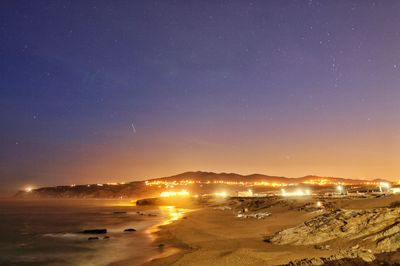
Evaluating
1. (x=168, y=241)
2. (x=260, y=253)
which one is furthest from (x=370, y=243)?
(x=168, y=241)

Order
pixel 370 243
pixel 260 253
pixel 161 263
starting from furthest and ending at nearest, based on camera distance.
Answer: pixel 161 263, pixel 260 253, pixel 370 243

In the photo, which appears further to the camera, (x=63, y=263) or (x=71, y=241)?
(x=71, y=241)

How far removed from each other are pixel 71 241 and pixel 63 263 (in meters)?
12.7

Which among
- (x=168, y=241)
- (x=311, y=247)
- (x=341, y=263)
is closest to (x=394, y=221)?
(x=311, y=247)

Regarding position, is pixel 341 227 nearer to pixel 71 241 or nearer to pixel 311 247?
pixel 311 247

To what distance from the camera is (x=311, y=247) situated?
71.8ft

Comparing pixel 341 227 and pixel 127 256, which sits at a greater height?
pixel 341 227

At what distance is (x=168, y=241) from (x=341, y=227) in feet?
64.9

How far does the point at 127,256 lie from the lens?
31.3 metres

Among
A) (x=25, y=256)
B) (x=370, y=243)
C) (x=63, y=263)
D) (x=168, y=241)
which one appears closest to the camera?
(x=370, y=243)

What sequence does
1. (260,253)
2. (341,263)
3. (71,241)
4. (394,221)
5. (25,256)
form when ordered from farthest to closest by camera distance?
(71,241)
(25,256)
(260,253)
(394,221)
(341,263)

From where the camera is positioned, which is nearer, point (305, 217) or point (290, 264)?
point (290, 264)

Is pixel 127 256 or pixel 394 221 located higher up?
pixel 394 221

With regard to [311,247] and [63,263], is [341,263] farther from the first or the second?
[63,263]
